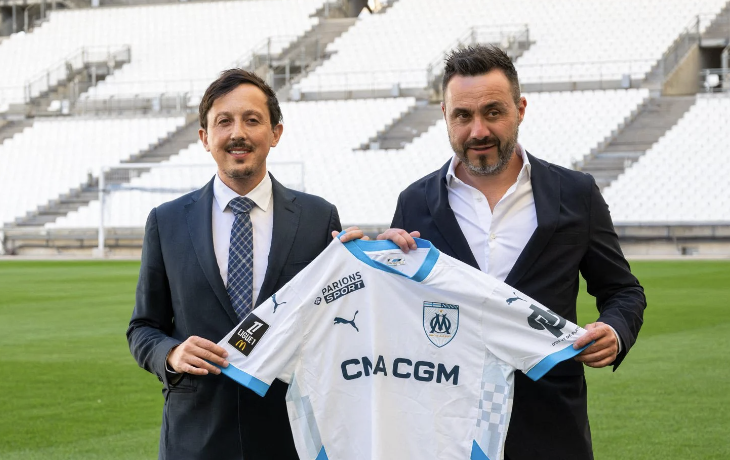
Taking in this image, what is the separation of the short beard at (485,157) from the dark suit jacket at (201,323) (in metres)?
0.55

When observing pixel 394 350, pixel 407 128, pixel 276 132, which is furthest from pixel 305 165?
pixel 394 350

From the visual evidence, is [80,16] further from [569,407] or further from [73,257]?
[569,407]

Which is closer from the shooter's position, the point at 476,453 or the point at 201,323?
the point at 476,453

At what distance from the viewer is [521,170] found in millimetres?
3195

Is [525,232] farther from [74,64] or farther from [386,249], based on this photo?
[74,64]

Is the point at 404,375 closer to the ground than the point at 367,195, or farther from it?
farther from it

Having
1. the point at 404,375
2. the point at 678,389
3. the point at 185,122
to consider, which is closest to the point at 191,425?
the point at 404,375

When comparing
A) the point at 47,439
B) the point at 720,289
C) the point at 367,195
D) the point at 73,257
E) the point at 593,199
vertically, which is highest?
the point at 593,199

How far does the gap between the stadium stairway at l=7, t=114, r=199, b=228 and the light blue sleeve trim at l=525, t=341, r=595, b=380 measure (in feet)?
78.7

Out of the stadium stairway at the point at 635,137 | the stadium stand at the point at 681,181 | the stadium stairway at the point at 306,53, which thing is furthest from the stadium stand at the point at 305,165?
the stadium stand at the point at 681,181

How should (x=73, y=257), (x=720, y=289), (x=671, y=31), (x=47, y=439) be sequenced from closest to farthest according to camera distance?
(x=47, y=439), (x=720, y=289), (x=73, y=257), (x=671, y=31)

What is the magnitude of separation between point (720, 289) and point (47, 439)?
34.7 feet

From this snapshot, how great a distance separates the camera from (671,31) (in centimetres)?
3000

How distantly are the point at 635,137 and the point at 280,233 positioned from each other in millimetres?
24276
